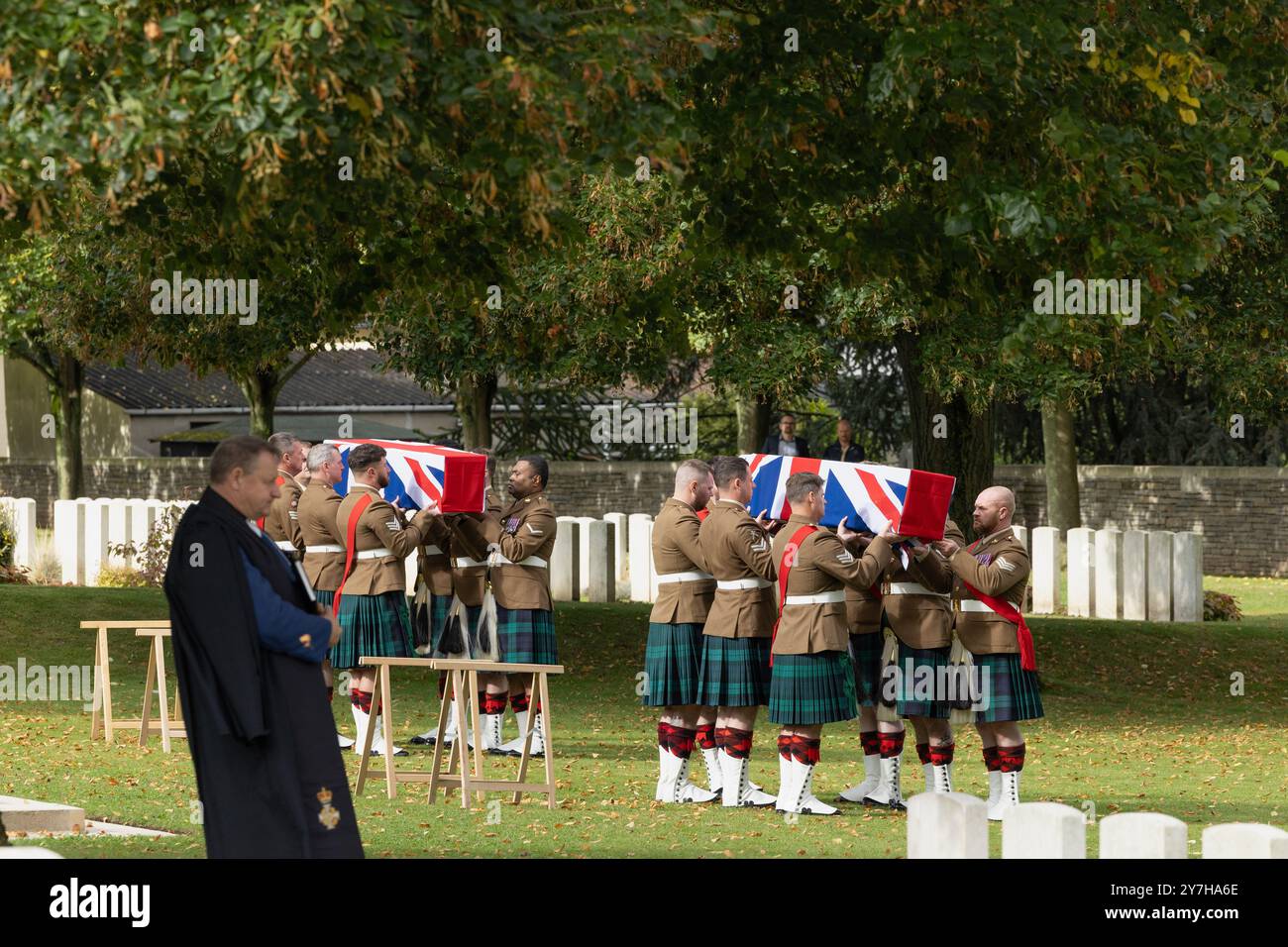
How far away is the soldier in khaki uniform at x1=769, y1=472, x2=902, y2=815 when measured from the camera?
10812 millimetres

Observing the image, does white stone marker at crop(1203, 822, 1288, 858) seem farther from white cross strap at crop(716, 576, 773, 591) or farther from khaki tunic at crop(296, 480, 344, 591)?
khaki tunic at crop(296, 480, 344, 591)

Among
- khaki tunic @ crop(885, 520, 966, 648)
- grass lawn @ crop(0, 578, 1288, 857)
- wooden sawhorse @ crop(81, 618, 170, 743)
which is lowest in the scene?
grass lawn @ crop(0, 578, 1288, 857)

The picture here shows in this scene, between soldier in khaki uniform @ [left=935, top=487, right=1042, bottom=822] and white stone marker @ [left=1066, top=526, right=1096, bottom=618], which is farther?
white stone marker @ [left=1066, top=526, right=1096, bottom=618]

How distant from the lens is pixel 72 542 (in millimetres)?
25609

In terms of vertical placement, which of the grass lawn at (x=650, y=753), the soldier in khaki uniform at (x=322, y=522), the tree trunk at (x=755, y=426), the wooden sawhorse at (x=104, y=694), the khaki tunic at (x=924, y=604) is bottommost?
the grass lawn at (x=650, y=753)

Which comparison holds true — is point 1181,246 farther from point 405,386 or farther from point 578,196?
point 405,386

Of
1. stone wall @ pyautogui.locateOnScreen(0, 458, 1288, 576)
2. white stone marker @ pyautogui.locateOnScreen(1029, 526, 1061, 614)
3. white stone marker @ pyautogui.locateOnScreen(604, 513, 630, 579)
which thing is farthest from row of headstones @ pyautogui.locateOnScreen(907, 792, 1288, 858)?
stone wall @ pyautogui.locateOnScreen(0, 458, 1288, 576)

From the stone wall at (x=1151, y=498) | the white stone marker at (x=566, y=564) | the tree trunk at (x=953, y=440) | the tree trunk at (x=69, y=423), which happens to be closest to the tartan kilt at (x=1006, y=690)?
the tree trunk at (x=953, y=440)

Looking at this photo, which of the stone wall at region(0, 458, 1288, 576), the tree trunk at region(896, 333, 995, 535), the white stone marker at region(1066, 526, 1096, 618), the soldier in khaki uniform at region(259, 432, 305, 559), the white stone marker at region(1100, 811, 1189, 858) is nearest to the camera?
the white stone marker at region(1100, 811, 1189, 858)

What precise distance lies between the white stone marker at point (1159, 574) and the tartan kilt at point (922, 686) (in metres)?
12.9

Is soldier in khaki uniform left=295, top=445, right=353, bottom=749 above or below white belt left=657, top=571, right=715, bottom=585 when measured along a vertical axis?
above

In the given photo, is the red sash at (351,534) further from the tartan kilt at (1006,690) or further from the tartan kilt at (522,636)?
the tartan kilt at (1006,690)

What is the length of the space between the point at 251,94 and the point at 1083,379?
12.4 m

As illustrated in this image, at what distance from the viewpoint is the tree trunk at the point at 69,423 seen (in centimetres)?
Answer: 3712
